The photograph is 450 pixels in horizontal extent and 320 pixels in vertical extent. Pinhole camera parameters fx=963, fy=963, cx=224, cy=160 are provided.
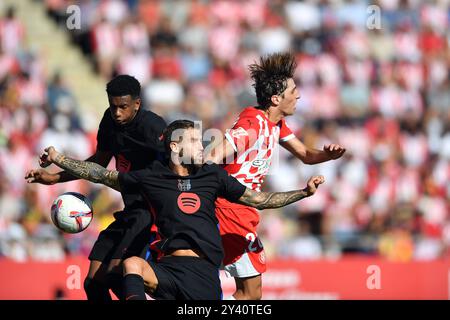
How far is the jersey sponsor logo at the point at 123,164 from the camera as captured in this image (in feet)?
27.7

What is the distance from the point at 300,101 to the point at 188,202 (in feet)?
34.1

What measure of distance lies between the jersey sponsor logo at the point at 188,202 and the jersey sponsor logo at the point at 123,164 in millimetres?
1035

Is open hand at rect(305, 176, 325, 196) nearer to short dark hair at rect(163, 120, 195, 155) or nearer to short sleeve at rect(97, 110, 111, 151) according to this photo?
short dark hair at rect(163, 120, 195, 155)

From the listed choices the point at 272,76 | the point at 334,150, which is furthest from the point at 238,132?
the point at 334,150

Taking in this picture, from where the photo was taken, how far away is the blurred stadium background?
558 inches

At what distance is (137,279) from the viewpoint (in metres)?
7.12

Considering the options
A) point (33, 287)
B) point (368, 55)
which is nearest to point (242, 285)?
point (33, 287)

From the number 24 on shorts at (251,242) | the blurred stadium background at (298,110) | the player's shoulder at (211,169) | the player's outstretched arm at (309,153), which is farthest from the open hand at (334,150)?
the blurred stadium background at (298,110)

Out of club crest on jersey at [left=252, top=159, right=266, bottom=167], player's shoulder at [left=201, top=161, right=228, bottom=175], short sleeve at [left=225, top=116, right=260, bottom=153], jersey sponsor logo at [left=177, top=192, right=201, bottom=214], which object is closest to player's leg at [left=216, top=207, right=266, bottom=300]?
club crest on jersey at [left=252, top=159, right=266, bottom=167]

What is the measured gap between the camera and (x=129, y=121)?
824 centimetres

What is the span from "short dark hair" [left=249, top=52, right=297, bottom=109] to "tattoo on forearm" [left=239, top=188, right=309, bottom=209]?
1387 mm

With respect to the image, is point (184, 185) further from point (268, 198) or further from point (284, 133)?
point (284, 133)

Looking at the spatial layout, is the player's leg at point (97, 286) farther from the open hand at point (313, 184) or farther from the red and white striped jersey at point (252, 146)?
the open hand at point (313, 184)
